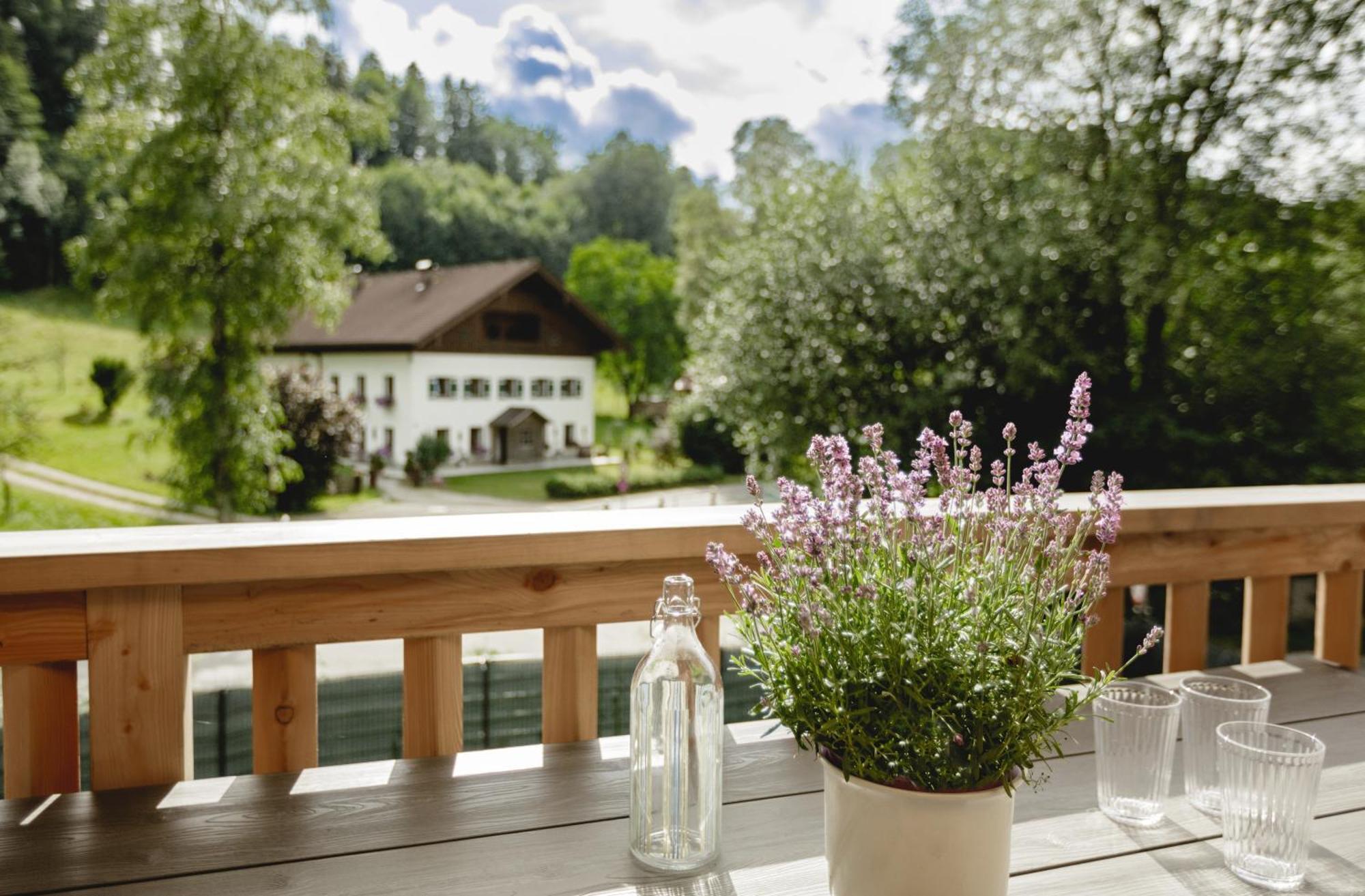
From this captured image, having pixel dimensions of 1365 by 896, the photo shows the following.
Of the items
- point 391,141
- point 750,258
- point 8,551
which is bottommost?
point 8,551

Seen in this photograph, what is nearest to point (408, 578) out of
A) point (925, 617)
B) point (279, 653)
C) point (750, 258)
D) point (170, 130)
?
point (279, 653)

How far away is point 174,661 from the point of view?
2.97 feet

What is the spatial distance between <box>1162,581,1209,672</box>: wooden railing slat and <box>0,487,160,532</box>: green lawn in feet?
38.1

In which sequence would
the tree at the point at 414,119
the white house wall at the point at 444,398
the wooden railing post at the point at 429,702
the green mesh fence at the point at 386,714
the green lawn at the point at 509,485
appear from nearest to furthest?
the wooden railing post at the point at 429,702, the green mesh fence at the point at 386,714, the green lawn at the point at 509,485, the white house wall at the point at 444,398, the tree at the point at 414,119

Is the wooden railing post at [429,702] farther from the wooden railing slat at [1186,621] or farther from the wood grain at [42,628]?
the wooden railing slat at [1186,621]

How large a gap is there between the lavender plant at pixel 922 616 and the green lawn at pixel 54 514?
11.9 meters

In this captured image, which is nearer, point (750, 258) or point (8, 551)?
point (8, 551)

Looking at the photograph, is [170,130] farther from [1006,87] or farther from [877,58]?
[1006,87]

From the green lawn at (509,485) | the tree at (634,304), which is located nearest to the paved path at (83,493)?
the green lawn at (509,485)

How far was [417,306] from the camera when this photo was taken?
1653cm

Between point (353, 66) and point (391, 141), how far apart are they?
138cm

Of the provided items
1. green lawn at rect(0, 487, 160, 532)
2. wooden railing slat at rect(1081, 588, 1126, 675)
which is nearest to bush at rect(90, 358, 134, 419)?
green lawn at rect(0, 487, 160, 532)

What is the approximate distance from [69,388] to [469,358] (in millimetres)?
5815

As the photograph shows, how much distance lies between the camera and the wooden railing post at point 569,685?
104 cm
